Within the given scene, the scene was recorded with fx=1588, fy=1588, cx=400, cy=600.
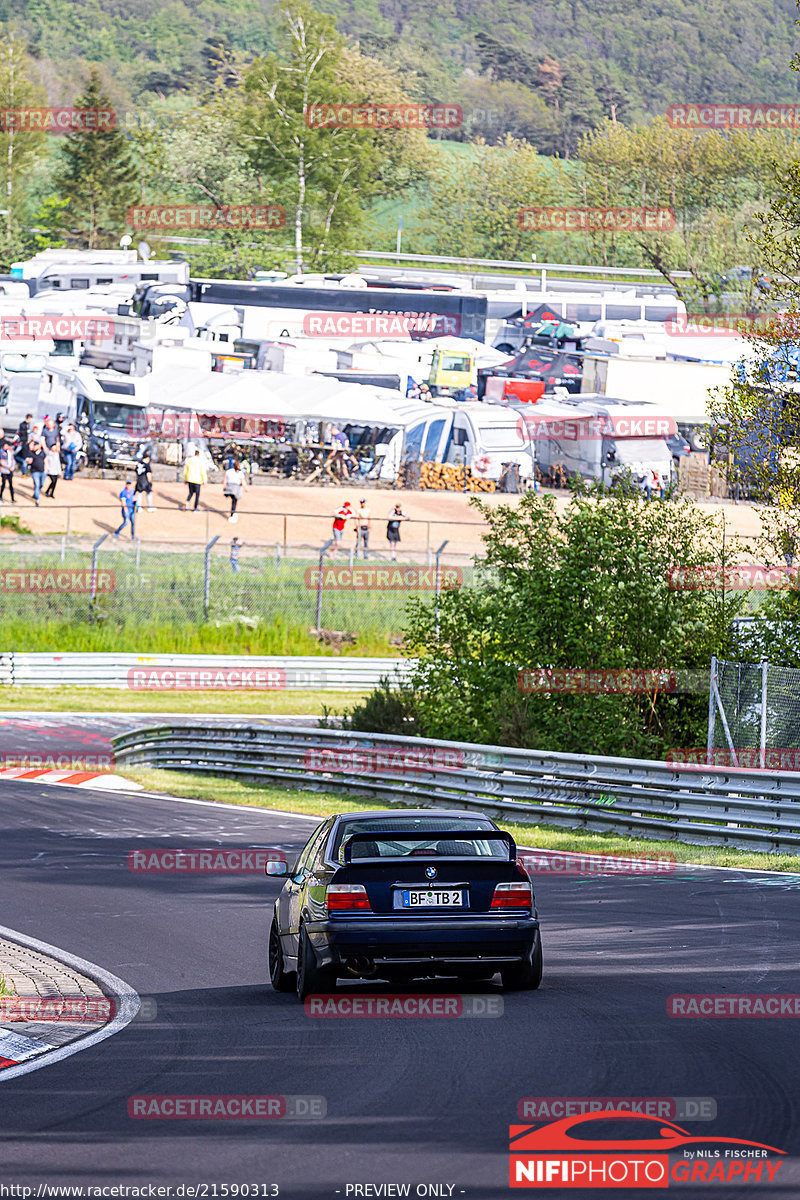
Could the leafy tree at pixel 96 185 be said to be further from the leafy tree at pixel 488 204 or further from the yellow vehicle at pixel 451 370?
the yellow vehicle at pixel 451 370

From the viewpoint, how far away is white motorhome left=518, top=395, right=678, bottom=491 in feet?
216

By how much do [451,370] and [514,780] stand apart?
5713 centimetres

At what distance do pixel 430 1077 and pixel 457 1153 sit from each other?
1.30 metres

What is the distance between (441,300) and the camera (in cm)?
9575

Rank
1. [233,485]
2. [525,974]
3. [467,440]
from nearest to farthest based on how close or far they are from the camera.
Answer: [525,974], [233,485], [467,440]

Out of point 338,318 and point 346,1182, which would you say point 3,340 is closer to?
point 338,318

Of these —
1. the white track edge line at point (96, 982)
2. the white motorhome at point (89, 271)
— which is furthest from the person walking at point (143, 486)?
the white track edge line at point (96, 982)

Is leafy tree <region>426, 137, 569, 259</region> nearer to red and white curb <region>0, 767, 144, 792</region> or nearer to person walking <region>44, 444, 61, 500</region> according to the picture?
person walking <region>44, 444, 61, 500</region>

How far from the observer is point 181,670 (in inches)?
1515

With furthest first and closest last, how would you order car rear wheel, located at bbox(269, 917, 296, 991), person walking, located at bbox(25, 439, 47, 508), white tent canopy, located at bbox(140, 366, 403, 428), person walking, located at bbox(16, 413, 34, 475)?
white tent canopy, located at bbox(140, 366, 403, 428) < person walking, located at bbox(16, 413, 34, 475) < person walking, located at bbox(25, 439, 47, 508) < car rear wheel, located at bbox(269, 917, 296, 991)

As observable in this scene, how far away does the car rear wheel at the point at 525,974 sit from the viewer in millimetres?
9477

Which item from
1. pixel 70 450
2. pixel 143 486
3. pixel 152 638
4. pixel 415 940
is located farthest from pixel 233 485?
pixel 415 940

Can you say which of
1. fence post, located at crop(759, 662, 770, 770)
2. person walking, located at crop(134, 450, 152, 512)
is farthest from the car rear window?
person walking, located at crop(134, 450, 152, 512)

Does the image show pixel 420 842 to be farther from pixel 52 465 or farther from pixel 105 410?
pixel 105 410
